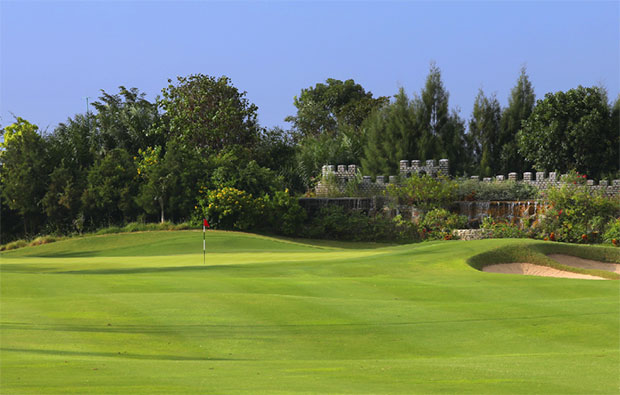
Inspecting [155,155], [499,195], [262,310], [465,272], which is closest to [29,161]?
[155,155]

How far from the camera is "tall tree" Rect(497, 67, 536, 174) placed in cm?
4125

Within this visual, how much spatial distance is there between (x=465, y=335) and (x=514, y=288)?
435cm

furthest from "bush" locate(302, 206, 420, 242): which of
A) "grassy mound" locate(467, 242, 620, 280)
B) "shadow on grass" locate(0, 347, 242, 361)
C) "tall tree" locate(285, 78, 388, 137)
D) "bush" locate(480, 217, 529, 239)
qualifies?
"tall tree" locate(285, 78, 388, 137)

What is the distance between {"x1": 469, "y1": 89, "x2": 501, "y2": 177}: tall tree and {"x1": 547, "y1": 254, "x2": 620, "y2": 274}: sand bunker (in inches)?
864

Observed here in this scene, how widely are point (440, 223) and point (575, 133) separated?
1156 cm

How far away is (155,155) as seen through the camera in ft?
111

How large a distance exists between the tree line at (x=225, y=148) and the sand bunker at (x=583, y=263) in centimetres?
1554

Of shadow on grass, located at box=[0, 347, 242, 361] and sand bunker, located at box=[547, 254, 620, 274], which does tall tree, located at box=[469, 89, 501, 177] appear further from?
shadow on grass, located at box=[0, 347, 242, 361]

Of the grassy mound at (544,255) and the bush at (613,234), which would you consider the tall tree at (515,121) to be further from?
the grassy mound at (544,255)

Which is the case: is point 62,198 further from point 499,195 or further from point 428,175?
point 499,195

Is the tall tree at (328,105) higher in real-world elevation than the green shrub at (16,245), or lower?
higher

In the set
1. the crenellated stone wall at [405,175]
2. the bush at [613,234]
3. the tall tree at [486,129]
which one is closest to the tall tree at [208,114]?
the crenellated stone wall at [405,175]

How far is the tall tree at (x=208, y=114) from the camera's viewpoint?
132 feet

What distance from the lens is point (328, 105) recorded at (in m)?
68.1
